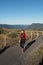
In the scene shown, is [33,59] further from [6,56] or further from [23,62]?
[6,56]

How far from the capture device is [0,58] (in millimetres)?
14039

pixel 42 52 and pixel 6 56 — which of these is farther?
pixel 6 56

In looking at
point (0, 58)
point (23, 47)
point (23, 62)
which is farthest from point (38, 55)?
point (23, 47)

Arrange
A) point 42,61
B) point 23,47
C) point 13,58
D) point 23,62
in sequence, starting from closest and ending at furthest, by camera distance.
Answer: point 42,61 → point 23,62 → point 13,58 → point 23,47

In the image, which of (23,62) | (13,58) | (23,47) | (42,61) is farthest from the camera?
(23,47)

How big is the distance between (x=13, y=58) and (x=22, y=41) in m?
2.69

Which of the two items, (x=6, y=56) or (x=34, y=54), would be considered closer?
(x=34, y=54)

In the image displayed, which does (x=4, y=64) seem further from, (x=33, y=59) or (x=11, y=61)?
(x=33, y=59)

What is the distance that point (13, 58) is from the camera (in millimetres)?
13789

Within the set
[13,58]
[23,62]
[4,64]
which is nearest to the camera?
[23,62]

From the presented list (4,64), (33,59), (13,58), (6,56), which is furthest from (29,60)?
(6,56)

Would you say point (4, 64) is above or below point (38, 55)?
below

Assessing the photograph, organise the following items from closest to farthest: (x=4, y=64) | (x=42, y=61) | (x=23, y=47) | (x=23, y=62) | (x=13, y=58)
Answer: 1. (x=42, y=61)
2. (x=23, y=62)
3. (x=4, y=64)
4. (x=13, y=58)
5. (x=23, y=47)

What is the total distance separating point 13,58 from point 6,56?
903 mm
